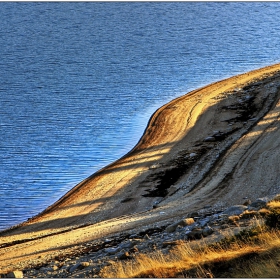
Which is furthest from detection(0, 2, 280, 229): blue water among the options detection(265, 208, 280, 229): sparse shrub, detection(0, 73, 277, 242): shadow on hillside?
detection(265, 208, 280, 229): sparse shrub

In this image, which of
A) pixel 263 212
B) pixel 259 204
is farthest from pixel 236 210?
pixel 263 212

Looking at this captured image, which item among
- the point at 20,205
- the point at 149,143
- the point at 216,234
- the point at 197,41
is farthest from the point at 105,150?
the point at 197,41

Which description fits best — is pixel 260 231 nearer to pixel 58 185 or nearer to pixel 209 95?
pixel 58 185

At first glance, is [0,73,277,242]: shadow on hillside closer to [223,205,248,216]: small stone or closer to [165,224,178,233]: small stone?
[165,224,178,233]: small stone

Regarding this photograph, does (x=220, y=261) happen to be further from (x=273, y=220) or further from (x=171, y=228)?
(x=171, y=228)

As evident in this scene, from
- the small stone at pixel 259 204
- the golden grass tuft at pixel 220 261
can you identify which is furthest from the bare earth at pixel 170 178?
the golden grass tuft at pixel 220 261

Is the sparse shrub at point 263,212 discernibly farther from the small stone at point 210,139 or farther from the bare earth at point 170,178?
the small stone at point 210,139
